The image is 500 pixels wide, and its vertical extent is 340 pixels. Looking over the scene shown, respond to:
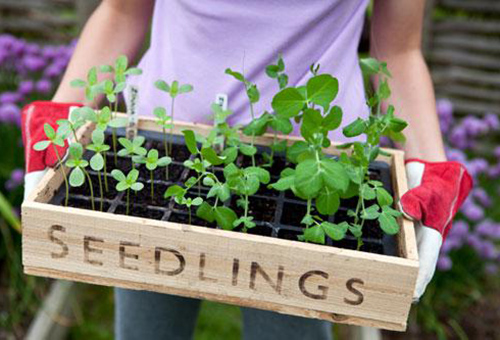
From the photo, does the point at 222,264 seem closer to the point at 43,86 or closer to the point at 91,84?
the point at 91,84

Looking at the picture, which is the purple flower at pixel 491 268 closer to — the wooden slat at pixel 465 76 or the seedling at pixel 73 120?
the wooden slat at pixel 465 76

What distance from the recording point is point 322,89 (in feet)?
3.33

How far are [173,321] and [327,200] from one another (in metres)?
0.65

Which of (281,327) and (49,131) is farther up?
(49,131)

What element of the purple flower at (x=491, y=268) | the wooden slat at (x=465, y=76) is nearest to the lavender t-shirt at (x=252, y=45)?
the purple flower at (x=491, y=268)

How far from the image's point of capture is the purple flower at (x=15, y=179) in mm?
2283

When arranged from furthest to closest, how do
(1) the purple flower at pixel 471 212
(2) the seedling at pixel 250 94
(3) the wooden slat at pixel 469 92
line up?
(3) the wooden slat at pixel 469 92, (1) the purple flower at pixel 471 212, (2) the seedling at pixel 250 94

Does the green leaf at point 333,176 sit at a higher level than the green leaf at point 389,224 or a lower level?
higher

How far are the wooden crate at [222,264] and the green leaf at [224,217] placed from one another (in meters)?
0.03

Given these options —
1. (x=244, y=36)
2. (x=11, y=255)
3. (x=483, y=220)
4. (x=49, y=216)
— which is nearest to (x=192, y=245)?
(x=49, y=216)

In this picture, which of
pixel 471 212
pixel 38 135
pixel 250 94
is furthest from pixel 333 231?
pixel 471 212

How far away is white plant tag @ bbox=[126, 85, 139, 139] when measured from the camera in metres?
1.22

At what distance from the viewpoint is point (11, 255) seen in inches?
91.8

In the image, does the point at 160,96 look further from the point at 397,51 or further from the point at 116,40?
the point at 397,51
